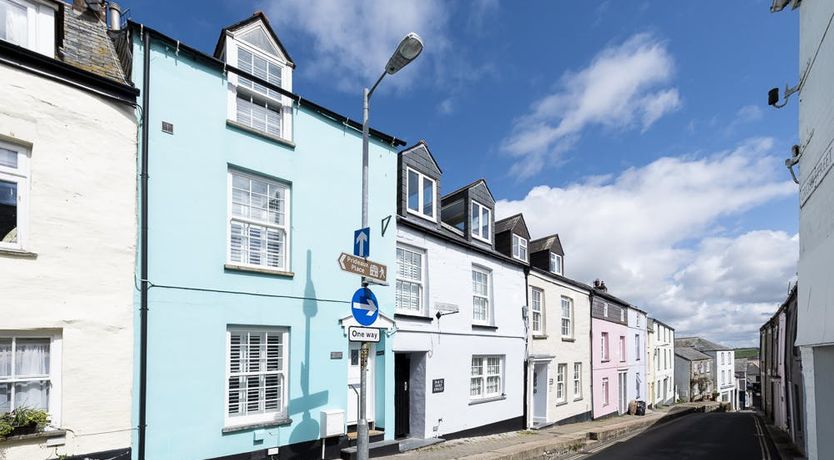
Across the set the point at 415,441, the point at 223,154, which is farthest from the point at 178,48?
the point at 415,441

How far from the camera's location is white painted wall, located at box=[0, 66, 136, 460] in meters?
6.81

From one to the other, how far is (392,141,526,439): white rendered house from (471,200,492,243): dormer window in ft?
0.13

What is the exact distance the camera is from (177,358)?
27.1 ft

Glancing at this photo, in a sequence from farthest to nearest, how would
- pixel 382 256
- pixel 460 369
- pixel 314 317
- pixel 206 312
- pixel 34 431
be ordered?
pixel 460 369
pixel 382 256
pixel 314 317
pixel 206 312
pixel 34 431

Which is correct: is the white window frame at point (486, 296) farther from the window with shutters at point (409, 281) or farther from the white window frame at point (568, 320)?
the white window frame at point (568, 320)

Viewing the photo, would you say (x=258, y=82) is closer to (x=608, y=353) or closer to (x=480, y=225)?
(x=480, y=225)

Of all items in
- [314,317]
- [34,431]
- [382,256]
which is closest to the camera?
[34,431]

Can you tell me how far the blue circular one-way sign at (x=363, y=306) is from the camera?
8.76m

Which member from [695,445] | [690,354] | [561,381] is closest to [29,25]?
[561,381]

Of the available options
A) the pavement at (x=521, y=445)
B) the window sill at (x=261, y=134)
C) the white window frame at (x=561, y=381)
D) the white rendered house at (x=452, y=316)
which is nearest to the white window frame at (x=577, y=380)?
the white window frame at (x=561, y=381)

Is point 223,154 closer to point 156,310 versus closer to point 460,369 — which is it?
point 156,310

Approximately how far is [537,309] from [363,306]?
43.4ft

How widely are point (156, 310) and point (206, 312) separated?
841 millimetres

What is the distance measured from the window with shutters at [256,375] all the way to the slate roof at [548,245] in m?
15.7
